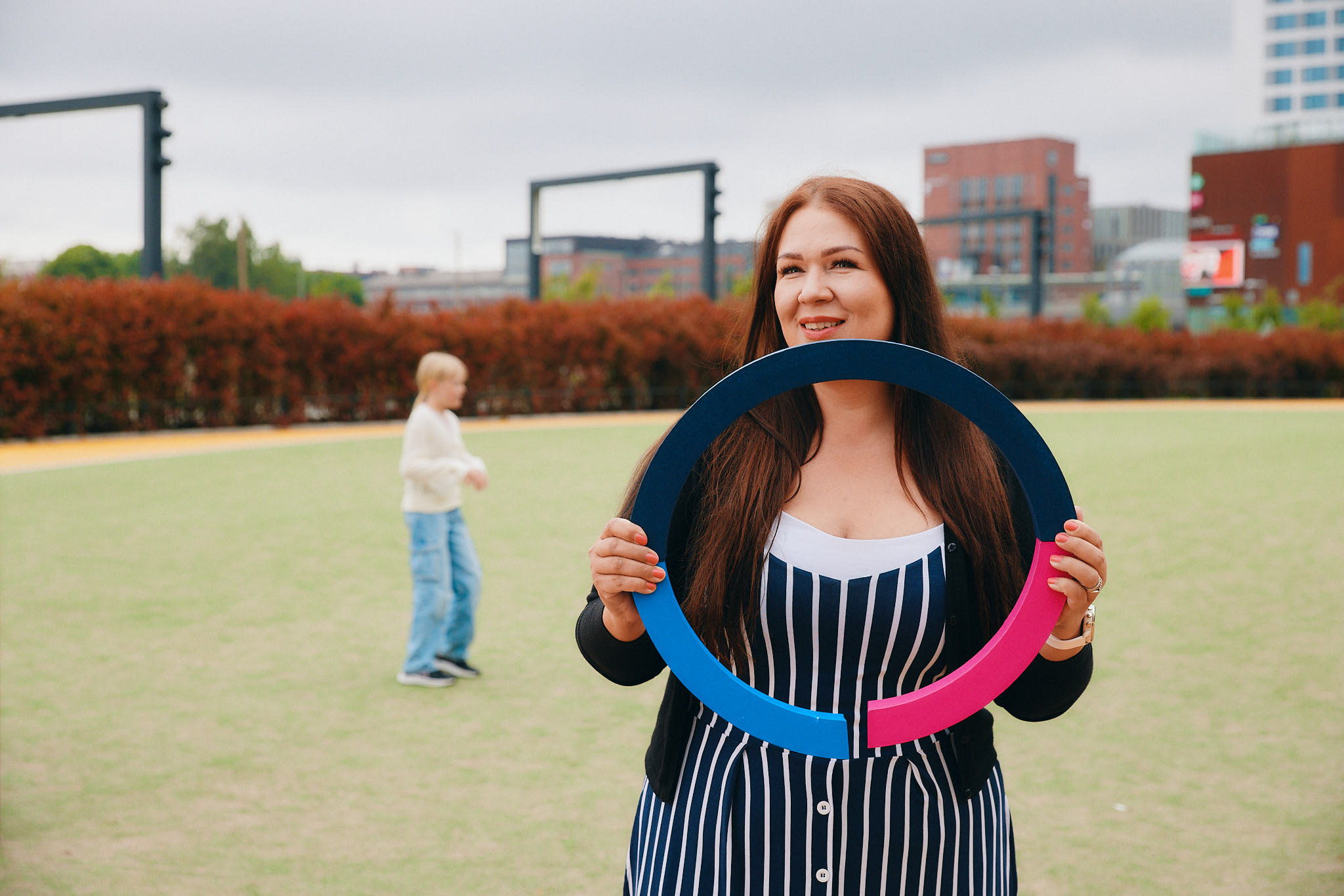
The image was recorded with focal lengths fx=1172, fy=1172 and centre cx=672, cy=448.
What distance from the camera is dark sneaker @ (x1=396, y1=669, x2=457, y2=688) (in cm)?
624

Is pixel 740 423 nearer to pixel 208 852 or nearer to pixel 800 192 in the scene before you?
pixel 800 192

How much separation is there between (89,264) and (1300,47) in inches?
4758

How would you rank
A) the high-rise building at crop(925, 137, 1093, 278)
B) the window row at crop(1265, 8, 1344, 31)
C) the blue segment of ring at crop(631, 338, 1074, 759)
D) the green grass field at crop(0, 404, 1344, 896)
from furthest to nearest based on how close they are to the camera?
1. the high-rise building at crop(925, 137, 1093, 278)
2. the window row at crop(1265, 8, 1344, 31)
3. the green grass field at crop(0, 404, 1344, 896)
4. the blue segment of ring at crop(631, 338, 1074, 759)

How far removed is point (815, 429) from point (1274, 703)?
16.0 feet

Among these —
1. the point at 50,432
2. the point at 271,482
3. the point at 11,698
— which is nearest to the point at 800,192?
the point at 11,698

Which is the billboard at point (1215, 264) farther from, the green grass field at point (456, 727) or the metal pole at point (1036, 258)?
the green grass field at point (456, 727)

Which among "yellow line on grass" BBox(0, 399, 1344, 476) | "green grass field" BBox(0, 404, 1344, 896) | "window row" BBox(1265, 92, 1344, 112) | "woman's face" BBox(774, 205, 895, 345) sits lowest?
"green grass field" BBox(0, 404, 1344, 896)

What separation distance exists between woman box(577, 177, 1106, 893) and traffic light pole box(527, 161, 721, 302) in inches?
937

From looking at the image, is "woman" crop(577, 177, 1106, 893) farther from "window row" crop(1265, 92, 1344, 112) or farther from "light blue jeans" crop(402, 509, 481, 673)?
"window row" crop(1265, 92, 1344, 112)

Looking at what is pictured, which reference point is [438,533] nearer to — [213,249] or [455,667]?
[455,667]

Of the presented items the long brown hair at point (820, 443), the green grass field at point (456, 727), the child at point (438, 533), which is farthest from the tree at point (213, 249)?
the long brown hair at point (820, 443)

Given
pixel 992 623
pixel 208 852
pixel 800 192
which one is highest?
pixel 800 192

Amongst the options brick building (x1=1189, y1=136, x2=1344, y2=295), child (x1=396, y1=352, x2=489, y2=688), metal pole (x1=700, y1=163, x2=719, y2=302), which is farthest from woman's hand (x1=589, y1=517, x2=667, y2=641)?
brick building (x1=1189, y1=136, x2=1344, y2=295)

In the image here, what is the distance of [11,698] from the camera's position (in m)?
6.03
